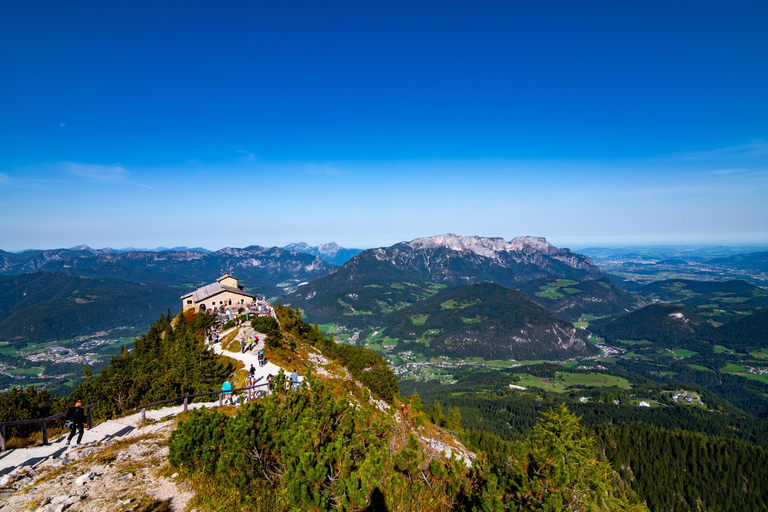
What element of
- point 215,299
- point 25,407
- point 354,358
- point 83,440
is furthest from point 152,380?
point 215,299

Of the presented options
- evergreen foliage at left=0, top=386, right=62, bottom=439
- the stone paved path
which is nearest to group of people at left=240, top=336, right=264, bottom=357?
the stone paved path

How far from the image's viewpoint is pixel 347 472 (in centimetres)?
902

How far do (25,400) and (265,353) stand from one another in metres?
22.6

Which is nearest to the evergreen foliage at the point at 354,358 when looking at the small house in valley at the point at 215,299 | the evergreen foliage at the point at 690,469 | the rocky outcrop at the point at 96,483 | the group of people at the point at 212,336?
the group of people at the point at 212,336

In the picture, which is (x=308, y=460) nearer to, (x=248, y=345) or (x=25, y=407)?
(x=25, y=407)

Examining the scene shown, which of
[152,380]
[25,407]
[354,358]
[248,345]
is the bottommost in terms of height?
[354,358]

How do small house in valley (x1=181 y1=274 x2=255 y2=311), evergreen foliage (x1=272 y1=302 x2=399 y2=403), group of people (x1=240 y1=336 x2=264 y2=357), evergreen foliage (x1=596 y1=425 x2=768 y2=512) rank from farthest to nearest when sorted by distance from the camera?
evergreen foliage (x1=596 y1=425 x2=768 y2=512) → small house in valley (x1=181 y1=274 x2=255 y2=311) → evergreen foliage (x1=272 y1=302 x2=399 y2=403) → group of people (x1=240 y1=336 x2=264 y2=357)

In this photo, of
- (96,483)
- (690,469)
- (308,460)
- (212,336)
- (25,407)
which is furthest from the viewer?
(690,469)

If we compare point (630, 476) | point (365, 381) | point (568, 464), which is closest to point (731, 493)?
point (630, 476)

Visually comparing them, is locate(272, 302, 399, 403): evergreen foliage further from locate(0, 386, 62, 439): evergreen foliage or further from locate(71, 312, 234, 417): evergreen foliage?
locate(0, 386, 62, 439): evergreen foliage

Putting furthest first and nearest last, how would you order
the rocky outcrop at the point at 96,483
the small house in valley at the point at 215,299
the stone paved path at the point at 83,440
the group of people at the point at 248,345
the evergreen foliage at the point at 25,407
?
the small house in valley at the point at 215,299
the group of people at the point at 248,345
the evergreen foliage at the point at 25,407
the stone paved path at the point at 83,440
the rocky outcrop at the point at 96,483

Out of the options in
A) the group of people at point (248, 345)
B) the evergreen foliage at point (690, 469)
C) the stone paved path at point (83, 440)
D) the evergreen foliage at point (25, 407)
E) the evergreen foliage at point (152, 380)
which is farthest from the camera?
the evergreen foliage at point (690, 469)

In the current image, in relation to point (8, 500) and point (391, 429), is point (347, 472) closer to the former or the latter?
point (391, 429)

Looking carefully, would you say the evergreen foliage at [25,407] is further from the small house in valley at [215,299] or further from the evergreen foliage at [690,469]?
the evergreen foliage at [690,469]
